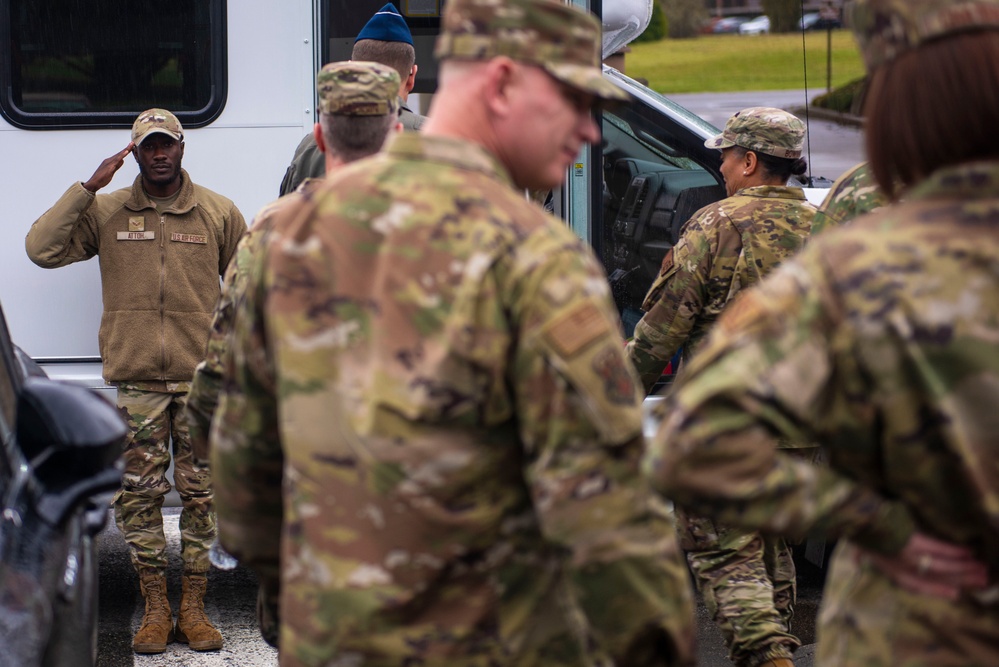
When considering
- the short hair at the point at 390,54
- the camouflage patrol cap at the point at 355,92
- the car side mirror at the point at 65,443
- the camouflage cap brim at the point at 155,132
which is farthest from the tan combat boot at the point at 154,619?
the camouflage patrol cap at the point at 355,92

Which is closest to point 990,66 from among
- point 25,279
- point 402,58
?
point 402,58

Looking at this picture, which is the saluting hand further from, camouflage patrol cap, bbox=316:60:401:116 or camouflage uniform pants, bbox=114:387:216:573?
camouflage patrol cap, bbox=316:60:401:116

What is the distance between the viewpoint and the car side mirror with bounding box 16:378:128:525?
2.61m

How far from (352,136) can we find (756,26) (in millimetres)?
27721

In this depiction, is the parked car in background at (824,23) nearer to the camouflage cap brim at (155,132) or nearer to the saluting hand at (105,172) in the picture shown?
the camouflage cap brim at (155,132)

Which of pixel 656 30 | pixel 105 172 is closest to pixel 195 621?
pixel 105 172

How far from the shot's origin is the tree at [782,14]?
76.1 feet

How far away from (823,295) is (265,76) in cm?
385

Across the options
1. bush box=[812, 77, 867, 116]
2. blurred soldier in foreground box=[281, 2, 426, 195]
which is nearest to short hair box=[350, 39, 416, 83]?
blurred soldier in foreground box=[281, 2, 426, 195]

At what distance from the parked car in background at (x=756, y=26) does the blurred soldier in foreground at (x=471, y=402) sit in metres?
27.2

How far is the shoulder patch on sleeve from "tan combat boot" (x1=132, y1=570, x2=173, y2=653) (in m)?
3.51

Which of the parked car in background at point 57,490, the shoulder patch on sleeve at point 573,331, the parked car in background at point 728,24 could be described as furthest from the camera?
the parked car in background at point 728,24

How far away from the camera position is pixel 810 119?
8.05 metres

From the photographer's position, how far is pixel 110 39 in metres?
5.04
